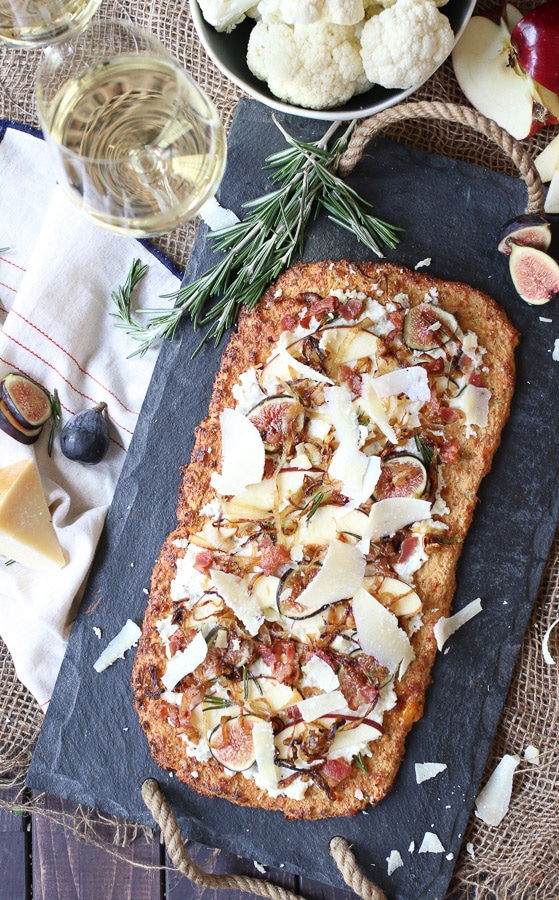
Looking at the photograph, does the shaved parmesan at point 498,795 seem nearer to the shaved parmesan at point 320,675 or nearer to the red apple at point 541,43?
Result: the shaved parmesan at point 320,675

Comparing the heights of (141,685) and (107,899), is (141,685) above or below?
above

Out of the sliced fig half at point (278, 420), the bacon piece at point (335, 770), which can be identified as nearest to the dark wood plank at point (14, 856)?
the bacon piece at point (335, 770)

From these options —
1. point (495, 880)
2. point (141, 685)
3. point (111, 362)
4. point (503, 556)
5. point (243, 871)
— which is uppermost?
point (111, 362)

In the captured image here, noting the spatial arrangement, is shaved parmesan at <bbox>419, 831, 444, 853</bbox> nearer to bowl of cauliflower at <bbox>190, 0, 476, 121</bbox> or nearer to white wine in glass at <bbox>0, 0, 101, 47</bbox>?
bowl of cauliflower at <bbox>190, 0, 476, 121</bbox>

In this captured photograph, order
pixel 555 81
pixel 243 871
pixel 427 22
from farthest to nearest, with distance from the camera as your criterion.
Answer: pixel 243 871 → pixel 555 81 → pixel 427 22

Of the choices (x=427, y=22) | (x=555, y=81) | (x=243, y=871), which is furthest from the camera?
(x=243, y=871)

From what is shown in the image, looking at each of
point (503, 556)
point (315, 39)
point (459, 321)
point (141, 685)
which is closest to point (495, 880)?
point (503, 556)

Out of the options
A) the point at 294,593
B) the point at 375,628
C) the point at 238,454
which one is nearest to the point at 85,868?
the point at 294,593

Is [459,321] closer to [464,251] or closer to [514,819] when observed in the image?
[464,251]
